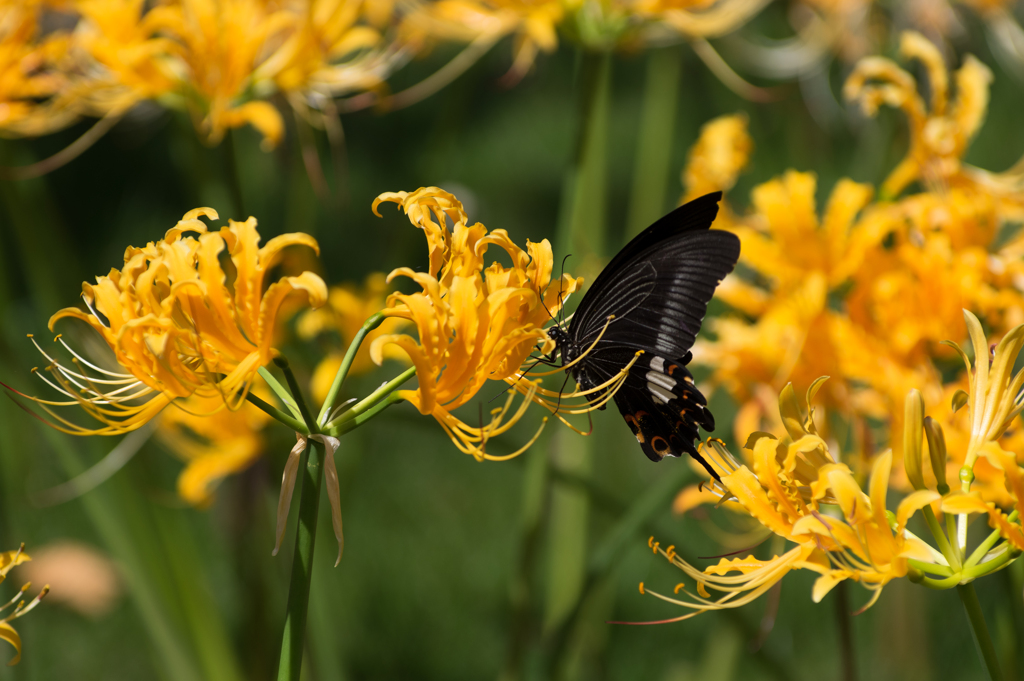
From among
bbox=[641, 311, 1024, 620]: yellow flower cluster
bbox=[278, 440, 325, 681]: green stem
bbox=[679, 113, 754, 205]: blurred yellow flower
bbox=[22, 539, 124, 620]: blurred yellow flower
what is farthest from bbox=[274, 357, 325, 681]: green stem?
bbox=[22, 539, 124, 620]: blurred yellow flower

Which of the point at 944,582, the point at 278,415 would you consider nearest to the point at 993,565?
the point at 944,582

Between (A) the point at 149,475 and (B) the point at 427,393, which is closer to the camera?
(B) the point at 427,393

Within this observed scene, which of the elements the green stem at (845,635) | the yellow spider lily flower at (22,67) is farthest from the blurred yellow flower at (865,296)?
the yellow spider lily flower at (22,67)

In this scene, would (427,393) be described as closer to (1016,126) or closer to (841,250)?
(841,250)

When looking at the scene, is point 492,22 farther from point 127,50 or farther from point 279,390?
point 279,390

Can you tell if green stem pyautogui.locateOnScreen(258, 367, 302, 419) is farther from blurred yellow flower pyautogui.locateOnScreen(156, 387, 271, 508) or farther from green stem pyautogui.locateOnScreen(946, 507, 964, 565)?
blurred yellow flower pyautogui.locateOnScreen(156, 387, 271, 508)

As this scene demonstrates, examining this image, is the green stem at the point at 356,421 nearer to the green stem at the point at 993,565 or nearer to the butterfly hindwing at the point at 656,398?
the butterfly hindwing at the point at 656,398

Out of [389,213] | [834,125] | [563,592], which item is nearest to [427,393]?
[563,592]
